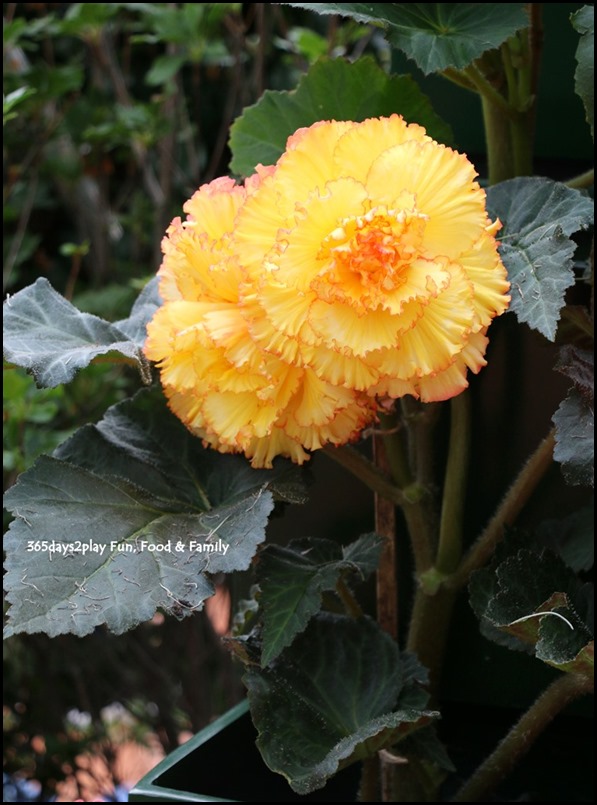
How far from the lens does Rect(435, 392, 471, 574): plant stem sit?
1.91 ft

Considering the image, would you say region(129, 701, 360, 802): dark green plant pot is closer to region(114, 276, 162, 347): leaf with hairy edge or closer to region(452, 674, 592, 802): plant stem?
region(452, 674, 592, 802): plant stem

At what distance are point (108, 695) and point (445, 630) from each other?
1.07 meters

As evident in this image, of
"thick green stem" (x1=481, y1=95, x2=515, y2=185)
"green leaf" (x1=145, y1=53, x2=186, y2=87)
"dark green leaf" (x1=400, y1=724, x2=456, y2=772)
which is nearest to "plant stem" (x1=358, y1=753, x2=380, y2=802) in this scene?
"dark green leaf" (x1=400, y1=724, x2=456, y2=772)

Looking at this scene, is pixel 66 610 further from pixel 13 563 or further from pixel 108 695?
pixel 108 695

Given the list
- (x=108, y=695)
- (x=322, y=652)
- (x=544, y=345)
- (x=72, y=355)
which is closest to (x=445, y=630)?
(x=322, y=652)

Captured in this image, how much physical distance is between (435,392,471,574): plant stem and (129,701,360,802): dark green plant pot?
17cm

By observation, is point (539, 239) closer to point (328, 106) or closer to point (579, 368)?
point (579, 368)

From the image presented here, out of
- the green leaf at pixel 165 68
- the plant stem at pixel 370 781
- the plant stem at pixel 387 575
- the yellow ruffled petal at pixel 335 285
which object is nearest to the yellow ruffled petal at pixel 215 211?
the yellow ruffled petal at pixel 335 285

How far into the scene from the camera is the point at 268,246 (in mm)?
449

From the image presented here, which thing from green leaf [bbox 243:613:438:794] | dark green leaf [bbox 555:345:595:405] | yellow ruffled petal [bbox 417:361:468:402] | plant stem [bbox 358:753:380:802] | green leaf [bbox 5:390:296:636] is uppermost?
yellow ruffled petal [bbox 417:361:468:402]

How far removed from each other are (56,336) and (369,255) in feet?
0.68

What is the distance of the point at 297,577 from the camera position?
1.66 ft

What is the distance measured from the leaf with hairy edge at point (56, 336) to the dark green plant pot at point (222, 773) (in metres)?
0.22

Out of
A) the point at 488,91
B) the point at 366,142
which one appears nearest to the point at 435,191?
the point at 366,142
